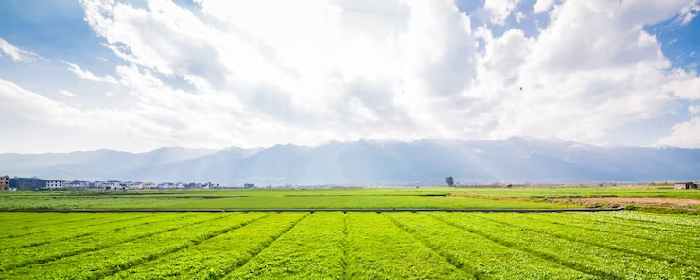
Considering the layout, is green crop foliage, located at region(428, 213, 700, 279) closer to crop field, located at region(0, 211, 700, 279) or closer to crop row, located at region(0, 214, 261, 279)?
crop field, located at region(0, 211, 700, 279)

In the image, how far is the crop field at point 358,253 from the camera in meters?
17.8

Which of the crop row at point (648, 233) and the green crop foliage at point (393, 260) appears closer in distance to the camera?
the green crop foliage at point (393, 260)

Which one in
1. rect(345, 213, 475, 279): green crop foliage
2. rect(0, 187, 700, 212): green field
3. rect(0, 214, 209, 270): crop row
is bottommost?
rect(0, 187, 700, 212): green field

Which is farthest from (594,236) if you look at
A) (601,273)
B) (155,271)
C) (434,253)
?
(155,271)

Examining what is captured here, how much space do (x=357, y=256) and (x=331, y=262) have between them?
2.40 meters

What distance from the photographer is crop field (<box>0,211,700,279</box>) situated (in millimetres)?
17828

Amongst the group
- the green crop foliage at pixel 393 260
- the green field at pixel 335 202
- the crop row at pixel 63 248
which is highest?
the green crop foliage at pixel 393 260

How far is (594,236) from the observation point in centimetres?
2789

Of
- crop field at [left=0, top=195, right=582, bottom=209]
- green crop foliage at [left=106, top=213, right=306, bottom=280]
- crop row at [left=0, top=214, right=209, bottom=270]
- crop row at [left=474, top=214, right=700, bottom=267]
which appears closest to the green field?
crop field at [left=0, top=195, right=582, bottom=209]

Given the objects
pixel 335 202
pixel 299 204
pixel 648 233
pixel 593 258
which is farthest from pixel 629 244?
pixel 335 202

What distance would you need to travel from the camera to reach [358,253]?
2223 centimetres

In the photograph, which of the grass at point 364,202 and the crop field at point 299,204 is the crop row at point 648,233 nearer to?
the grass at point 364,202

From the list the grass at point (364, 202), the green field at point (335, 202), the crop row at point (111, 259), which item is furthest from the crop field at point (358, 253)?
the green field at point (335, 202)

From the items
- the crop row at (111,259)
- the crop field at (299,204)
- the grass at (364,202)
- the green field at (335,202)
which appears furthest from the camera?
the green field at (335,202)
